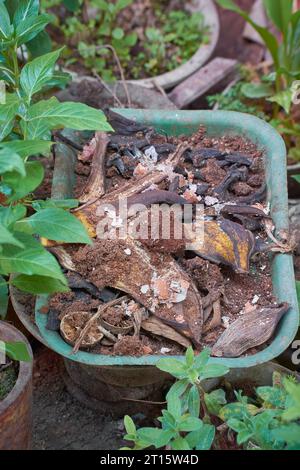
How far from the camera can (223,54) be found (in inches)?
145

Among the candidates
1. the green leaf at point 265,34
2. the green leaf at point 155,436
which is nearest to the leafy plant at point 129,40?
the green leaf at point 265,34

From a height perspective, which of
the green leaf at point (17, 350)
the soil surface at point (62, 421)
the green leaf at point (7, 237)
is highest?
the green leaf at point (7, 237)

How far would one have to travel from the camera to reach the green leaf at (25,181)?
1.71 meters

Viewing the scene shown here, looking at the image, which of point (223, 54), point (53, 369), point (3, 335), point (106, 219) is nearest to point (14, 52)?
point (106, 219)

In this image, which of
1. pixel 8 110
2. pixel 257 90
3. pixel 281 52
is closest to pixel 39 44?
pixel 8 110

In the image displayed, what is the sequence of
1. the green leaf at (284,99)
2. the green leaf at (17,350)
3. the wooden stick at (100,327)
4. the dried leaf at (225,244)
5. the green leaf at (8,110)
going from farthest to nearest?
the green leaf at (284,99) < the dried leaf at (225,244) < the wooden stick at (100,327) < the green leaf at (8,110) < the green leaf at (17,350)

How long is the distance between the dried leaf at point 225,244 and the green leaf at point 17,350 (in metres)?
0.60

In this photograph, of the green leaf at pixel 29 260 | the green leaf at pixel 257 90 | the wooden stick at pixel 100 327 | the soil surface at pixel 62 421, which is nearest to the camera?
the green leaf at pixel 29 260

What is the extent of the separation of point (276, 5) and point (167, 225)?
135 centimetres

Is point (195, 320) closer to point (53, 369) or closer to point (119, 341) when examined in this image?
point (119, 341)

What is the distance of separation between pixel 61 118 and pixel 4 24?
488mm

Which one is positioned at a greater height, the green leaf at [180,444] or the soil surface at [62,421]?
the green leaf at [180,444]

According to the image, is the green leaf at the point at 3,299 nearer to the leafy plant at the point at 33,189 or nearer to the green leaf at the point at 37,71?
the leafy plant at the point at 33,189

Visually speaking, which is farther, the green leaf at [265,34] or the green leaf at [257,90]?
the green leaf at [257,90]
